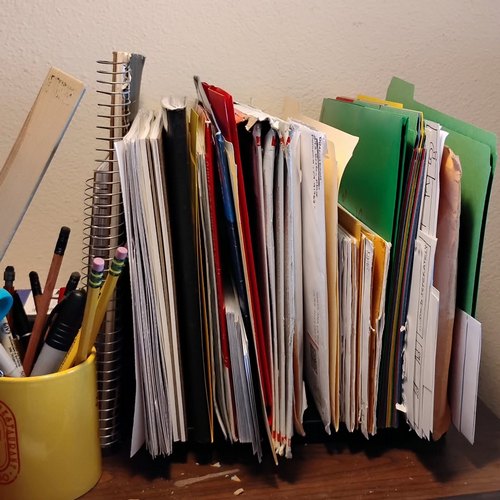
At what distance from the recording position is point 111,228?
58cm

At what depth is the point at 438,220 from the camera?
562 mm

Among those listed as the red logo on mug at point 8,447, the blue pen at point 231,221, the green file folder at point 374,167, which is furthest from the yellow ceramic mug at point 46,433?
the green file folder at point 374,167

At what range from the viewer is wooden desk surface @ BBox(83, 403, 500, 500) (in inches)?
22.1

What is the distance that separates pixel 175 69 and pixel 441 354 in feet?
1.67

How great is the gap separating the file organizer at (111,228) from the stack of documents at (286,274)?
35 millimetres

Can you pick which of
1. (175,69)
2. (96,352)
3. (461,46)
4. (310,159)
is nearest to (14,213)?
(96,352)

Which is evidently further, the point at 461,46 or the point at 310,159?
the point at 461,46

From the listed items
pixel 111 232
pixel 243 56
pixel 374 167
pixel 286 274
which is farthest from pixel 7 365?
pixel 243 56

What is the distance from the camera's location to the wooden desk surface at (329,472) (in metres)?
0.56

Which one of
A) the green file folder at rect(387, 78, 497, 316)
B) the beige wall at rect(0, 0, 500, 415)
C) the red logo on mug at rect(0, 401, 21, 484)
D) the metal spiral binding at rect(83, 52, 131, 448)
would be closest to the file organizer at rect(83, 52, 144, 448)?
the metal spiral binding at rect(83, 52, 131, 448)

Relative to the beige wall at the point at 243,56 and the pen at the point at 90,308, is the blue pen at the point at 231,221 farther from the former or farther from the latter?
the beige wall at the point at 243,56

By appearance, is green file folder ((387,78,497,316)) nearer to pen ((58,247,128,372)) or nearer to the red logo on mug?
pen ((58,247,128,372))

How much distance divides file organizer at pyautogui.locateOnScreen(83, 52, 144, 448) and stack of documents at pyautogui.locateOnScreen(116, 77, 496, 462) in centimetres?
4

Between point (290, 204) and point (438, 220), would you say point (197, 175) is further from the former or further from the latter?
point (438, 220)
